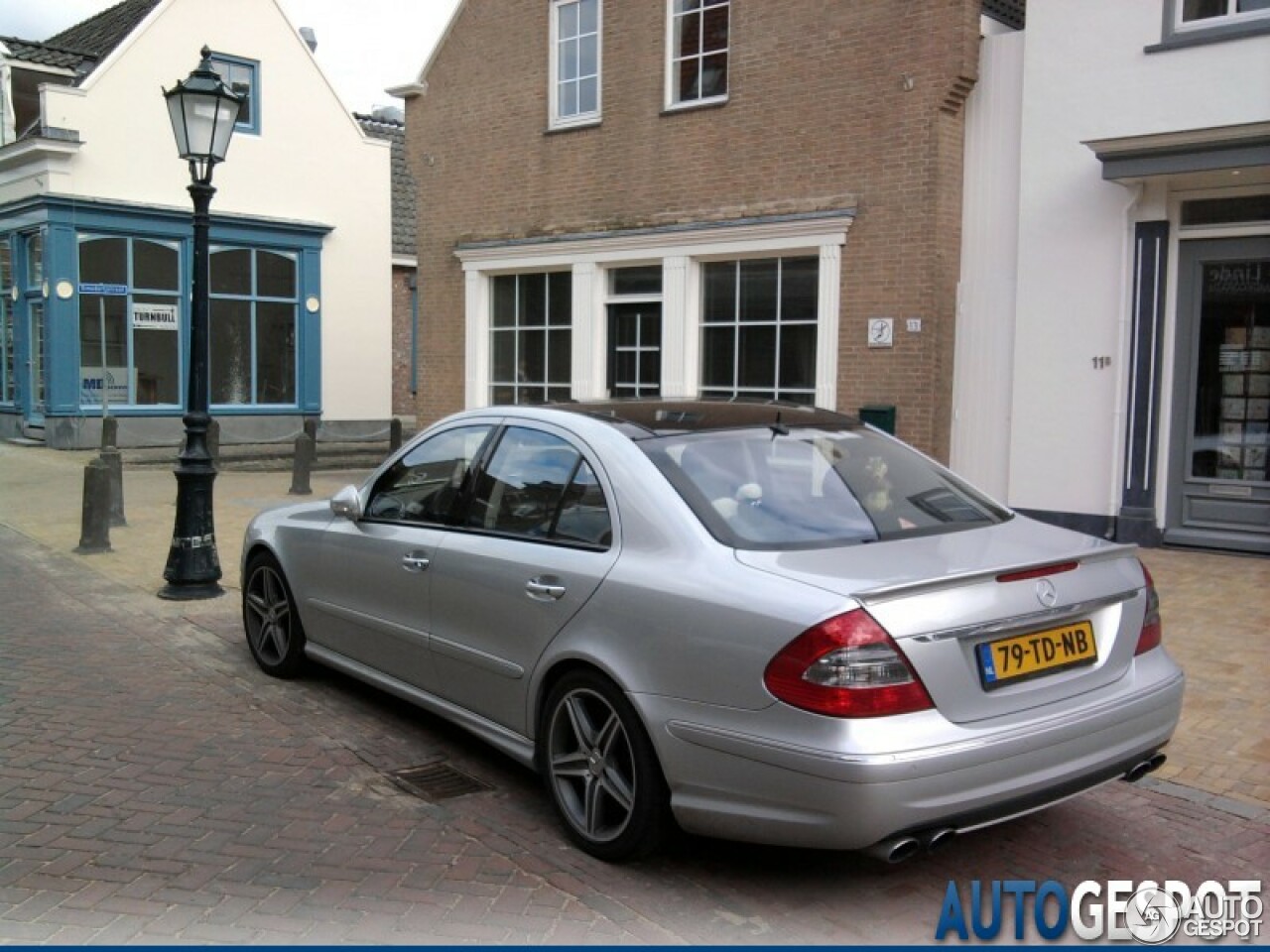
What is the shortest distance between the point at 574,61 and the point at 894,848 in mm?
12282

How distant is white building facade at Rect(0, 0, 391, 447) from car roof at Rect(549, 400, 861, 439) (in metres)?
17.5

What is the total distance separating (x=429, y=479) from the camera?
5410 millimetres

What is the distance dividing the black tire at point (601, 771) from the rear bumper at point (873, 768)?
123 millimetres

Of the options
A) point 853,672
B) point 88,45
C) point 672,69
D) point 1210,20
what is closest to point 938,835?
point 853,672

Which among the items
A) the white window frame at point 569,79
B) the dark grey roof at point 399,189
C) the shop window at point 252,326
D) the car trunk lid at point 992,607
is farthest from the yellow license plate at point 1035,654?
the dark grey roof at point 399,189

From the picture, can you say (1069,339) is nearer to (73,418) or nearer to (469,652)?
(469,652)

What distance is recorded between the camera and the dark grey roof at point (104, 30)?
69.2 ft

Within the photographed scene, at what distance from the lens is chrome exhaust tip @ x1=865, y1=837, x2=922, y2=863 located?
340 cm

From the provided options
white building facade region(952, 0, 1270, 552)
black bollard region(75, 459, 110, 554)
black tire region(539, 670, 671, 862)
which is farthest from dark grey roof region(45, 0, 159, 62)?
black tire region(539, 670, 671, 862)

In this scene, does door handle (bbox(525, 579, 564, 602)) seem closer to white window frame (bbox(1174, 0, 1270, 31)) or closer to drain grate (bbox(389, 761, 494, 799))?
drain grate (bbox(389, 761, 494, 799))

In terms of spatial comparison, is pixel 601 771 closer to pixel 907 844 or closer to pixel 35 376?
pixel 907 844

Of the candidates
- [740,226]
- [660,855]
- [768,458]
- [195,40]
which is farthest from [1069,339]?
[195,40]

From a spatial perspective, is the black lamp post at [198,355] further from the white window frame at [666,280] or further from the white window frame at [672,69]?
the white window frame at [672,69]

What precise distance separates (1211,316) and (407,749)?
7757 millimetres
